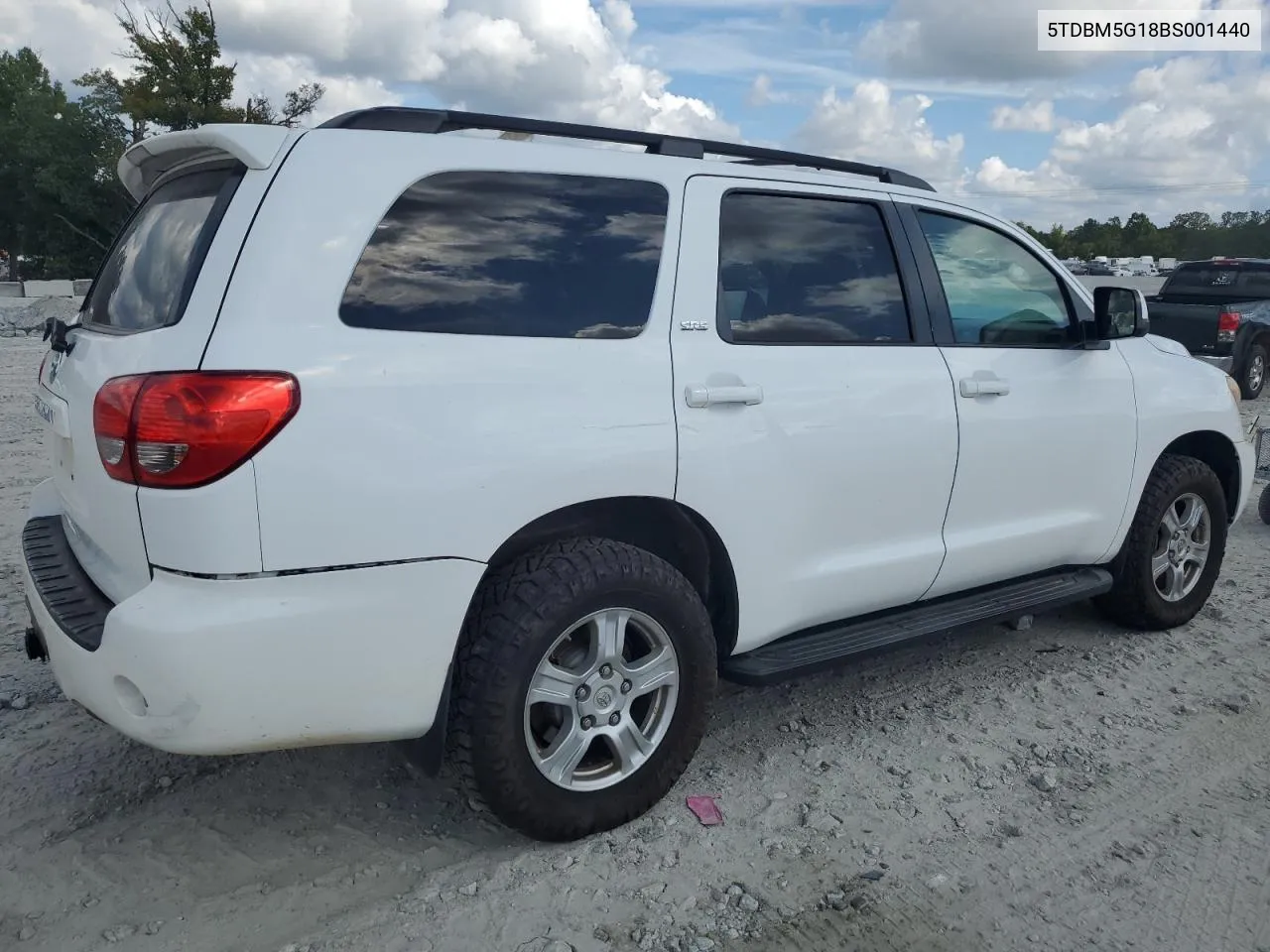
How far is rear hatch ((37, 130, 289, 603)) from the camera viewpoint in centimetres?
244

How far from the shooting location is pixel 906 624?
3.63 metres

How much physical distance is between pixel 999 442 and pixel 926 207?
90cm

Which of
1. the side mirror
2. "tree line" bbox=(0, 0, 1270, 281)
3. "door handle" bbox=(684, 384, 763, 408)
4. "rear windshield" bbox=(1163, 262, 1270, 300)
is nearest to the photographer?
"door handle" bbox=(684, 384, 763, 408)

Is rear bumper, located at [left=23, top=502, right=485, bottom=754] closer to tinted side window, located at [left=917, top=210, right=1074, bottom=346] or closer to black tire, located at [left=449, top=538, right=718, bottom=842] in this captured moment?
black tire, located at [left=449, top=538, right=718, bottom=842]

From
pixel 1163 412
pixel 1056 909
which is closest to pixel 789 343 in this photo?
pixel 1056 909

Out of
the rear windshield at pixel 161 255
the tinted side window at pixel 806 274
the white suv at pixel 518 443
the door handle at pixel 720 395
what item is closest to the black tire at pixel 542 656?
the white suv at pixel 518 443

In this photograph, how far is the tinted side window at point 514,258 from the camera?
260 centimetres

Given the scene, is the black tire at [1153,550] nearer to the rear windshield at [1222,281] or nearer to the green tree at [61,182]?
the rear windshield at [1222,281]

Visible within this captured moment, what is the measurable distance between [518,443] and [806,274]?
130 cm

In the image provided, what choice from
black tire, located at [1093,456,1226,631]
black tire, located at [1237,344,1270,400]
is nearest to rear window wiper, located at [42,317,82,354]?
black tire, located at [1093,456,1226,631]

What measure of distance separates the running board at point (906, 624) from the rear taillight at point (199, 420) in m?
1.62

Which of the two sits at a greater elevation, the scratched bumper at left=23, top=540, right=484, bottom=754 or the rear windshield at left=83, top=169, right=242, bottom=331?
the rear windshield at left=83, top=169, right=242, bottom=331

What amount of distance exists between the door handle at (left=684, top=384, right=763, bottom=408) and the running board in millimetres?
827

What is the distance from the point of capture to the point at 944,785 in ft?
11.0
